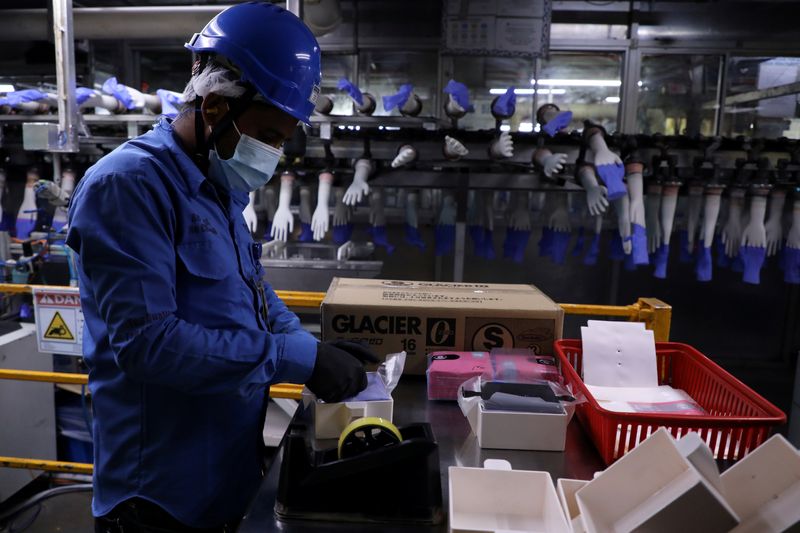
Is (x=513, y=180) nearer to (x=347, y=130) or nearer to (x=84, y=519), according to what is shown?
(x=347, y=130)

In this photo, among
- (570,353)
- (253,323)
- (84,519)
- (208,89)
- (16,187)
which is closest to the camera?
(208,89)

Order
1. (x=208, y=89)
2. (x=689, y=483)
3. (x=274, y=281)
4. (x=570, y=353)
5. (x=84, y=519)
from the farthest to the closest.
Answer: (x=274, y=281)
(x=84, y=519)
(x=570, y=353)
(x=208, y=89)
(x=689, y=483)

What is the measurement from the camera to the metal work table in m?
0.88

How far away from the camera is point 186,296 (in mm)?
1069

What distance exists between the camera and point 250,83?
1074 millimetres

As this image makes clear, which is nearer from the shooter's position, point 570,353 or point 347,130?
point 570,353

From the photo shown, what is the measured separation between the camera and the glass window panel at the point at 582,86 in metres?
4.52

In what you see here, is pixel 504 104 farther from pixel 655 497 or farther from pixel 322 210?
pixel 655 497

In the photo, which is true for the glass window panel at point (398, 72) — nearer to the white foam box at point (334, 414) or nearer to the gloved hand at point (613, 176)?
the gloved hand at point (613, 176)

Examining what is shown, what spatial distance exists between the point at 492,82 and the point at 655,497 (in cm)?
429

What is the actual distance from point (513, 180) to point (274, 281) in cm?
146

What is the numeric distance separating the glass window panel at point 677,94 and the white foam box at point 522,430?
4030 millimetres

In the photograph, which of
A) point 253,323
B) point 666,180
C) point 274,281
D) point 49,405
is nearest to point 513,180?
point 666,180

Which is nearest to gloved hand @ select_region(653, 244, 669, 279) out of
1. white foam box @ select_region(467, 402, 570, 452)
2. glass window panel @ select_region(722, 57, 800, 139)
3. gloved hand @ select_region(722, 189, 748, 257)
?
gloved hand @ select_region(722, 189, 748, 257)
